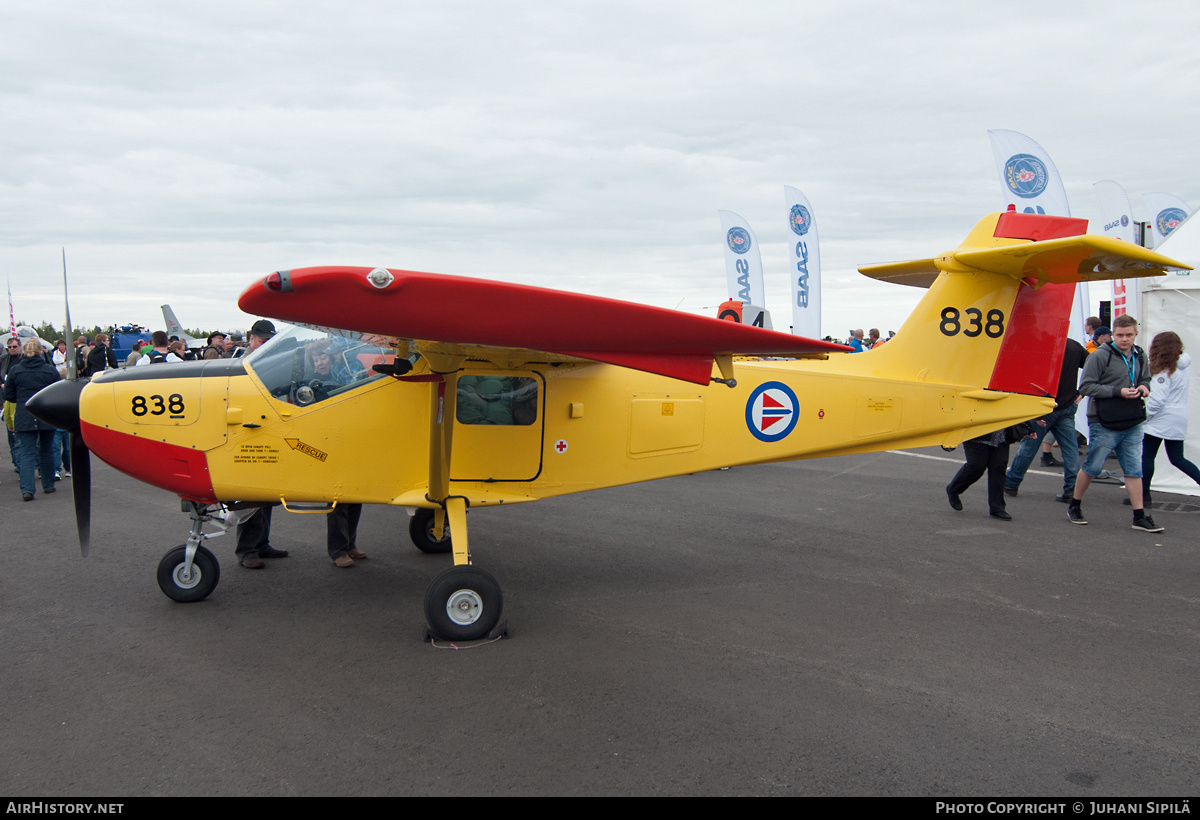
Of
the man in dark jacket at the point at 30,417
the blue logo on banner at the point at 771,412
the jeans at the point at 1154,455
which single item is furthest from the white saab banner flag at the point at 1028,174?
the man in dark jacket at the point at 30,417

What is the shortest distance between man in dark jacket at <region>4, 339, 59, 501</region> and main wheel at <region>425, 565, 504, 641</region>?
7.19 metres

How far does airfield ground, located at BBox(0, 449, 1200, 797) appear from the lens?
3.00 m

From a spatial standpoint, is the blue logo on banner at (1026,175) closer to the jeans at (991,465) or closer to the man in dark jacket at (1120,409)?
the man in dark jacket at (1120,409)

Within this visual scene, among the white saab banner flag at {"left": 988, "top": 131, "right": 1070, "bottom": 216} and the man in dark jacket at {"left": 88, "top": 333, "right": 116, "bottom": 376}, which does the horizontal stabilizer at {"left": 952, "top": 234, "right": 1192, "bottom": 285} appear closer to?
the white saab banner flag at {"left": 988, "top": 131, "right": 1070, "bottom": 216}

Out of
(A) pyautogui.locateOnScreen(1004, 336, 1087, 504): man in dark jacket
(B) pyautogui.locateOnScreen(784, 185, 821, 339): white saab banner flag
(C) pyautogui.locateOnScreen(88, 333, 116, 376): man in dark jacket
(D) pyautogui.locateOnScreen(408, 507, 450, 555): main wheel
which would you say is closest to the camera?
(D) pyautogui.locateOnScreen(408, 507, 450, 555): main wheel

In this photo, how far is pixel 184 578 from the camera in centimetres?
492

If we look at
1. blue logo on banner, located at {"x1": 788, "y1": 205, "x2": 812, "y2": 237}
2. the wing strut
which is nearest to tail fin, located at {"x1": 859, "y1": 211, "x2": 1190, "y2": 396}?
the wing strut

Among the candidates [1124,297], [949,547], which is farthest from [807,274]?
[949,547]

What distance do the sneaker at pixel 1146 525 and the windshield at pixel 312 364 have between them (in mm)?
7209

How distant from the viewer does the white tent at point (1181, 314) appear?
27.9 ft

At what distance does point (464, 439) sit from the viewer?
4.84 meters

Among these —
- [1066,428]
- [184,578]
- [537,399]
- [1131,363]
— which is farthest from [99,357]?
[1131,363]

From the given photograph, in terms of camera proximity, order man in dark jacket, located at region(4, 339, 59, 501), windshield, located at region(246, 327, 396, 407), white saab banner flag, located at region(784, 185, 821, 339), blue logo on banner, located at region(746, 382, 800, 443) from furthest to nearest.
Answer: white saab banner flag, located at region(784, 185, 821, 339)
man in dark jacket, located at region(4, 339, 59, 501)
blue logo on banner, located at region(746, 382, 800, 443)
windshield, located at region(246, 327, 396, 407)

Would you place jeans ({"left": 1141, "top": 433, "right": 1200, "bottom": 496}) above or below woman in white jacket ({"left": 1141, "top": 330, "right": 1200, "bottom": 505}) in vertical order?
below
